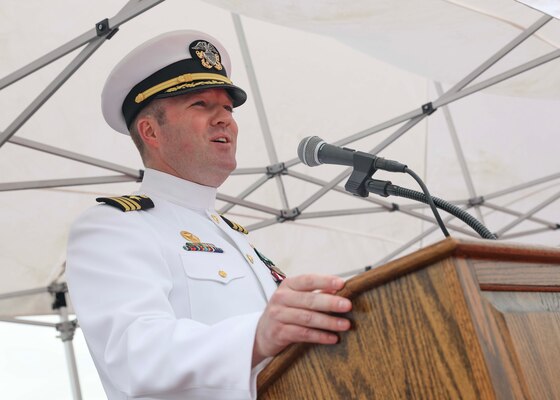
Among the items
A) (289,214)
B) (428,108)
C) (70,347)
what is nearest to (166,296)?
(428,108)

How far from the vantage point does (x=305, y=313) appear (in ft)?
3.57

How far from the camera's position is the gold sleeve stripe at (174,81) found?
225 cm

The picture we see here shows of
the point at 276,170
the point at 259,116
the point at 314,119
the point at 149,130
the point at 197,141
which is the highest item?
the point at 314,119

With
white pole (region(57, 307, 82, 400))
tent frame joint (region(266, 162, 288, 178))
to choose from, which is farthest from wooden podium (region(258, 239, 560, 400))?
white pole (region(57, 307, 82, 400))

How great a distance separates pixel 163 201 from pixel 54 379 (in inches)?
282

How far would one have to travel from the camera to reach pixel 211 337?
48.5 inches

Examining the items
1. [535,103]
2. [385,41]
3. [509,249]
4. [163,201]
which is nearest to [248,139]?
[385,41]

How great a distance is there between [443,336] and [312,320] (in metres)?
0.19

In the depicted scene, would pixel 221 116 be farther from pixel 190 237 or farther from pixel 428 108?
pixel 428 108

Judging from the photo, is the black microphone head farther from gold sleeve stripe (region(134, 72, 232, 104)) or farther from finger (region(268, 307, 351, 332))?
finger (region(268, 307, 351, 332))

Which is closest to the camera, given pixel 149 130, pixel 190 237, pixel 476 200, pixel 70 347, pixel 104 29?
pixel 190 237

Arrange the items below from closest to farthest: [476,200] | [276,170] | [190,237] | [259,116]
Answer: [190,237]
[259,116]
[276,170]
[476,200]

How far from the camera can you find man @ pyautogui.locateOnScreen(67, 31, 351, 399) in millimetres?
1199

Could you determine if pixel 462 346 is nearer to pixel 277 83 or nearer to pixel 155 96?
pixel 155 96
